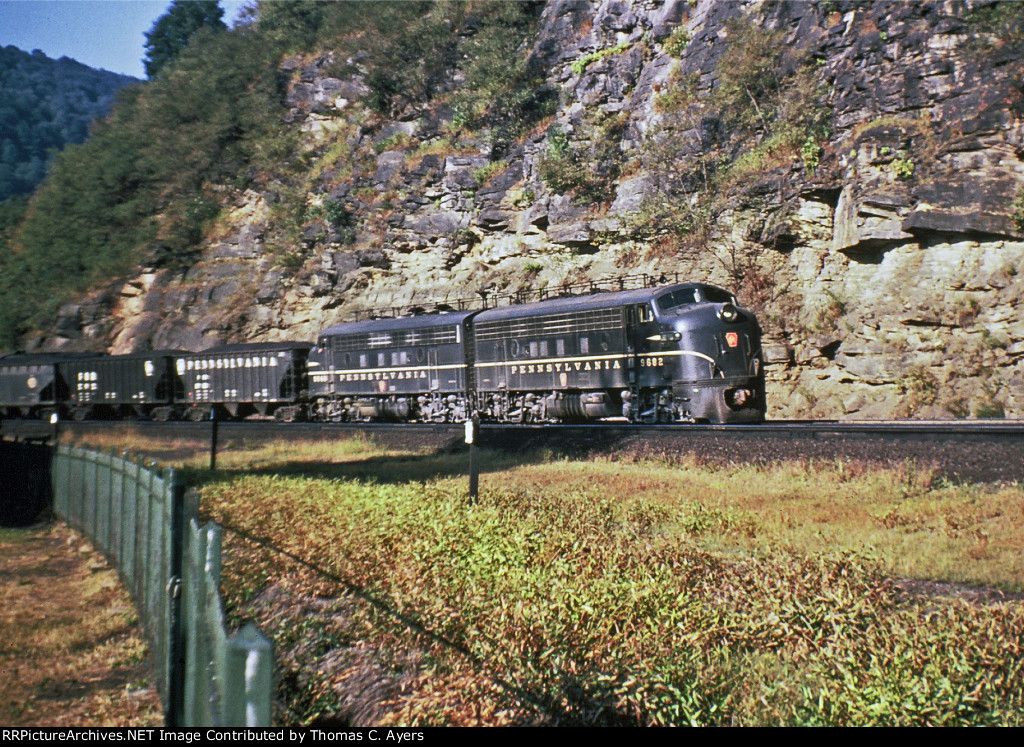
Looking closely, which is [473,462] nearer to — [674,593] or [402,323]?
[674,593]

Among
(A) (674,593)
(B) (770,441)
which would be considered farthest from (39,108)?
(A) (674,593)

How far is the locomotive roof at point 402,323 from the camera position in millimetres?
25234

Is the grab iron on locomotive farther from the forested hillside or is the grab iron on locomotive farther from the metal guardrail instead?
the forested hillside

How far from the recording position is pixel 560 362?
71.5 feet

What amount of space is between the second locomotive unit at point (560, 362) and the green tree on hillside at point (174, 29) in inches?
2685

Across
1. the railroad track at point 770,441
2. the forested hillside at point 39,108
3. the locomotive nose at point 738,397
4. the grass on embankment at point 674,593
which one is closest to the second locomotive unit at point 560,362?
the locomotive nose at point 738,397

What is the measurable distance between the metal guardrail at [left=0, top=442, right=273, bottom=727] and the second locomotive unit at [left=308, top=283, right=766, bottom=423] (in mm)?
12698

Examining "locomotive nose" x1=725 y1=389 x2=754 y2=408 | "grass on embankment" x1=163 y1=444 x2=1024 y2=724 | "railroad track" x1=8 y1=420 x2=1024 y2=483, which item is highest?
"locomotive nose" x1=725 y1=389 x2=754 y2=408

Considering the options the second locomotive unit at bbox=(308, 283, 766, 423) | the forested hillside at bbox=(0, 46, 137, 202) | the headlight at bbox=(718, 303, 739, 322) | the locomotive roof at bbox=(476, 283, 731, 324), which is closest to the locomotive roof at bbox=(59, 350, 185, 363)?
the second locomotive unit at bbox=(308, 283, 766, 423)

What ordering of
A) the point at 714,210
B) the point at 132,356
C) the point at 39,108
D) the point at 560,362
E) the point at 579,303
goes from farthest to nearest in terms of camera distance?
the point at 39,108 < the point at 132,356 < the point at 714,210 < the point at 560,362 < the point at 579,303

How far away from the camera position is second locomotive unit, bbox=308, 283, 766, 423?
18422mm

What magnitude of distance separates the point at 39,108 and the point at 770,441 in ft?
481
